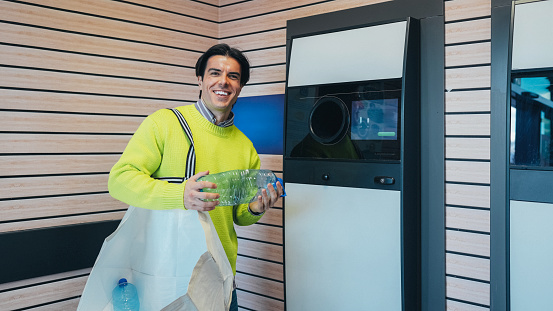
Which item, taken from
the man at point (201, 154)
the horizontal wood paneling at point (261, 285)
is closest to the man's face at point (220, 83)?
the man at point (201, 154)

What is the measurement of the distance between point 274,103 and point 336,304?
1.47m

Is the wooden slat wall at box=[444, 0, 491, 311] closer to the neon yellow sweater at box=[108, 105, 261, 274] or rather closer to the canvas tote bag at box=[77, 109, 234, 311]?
the neon yellow sweater at box=[108, 105, 261, 274]

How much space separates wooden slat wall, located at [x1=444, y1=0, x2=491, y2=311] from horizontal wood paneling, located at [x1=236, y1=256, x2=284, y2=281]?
1233 mm

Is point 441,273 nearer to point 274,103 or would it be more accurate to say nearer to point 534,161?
point 534,161

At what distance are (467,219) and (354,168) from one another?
2.13 ft

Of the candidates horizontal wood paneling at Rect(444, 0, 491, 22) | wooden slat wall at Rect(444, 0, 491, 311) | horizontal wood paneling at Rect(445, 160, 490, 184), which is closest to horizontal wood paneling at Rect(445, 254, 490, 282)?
wooden slat wall at Rect(444, 0, 491, 311)

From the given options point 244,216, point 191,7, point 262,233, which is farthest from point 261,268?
point 191,7

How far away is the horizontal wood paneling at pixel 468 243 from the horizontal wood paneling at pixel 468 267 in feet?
0.11

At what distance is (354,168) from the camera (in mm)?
2492

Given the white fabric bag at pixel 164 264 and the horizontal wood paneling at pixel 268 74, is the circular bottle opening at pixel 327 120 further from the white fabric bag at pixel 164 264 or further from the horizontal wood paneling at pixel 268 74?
the white fabric bag at pixel 164 264

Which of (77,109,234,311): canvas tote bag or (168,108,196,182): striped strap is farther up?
(168,108,196,182): striped strap

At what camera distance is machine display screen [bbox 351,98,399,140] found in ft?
7.74

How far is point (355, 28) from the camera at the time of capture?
2.53m

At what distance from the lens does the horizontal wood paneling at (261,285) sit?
340 centimetres
